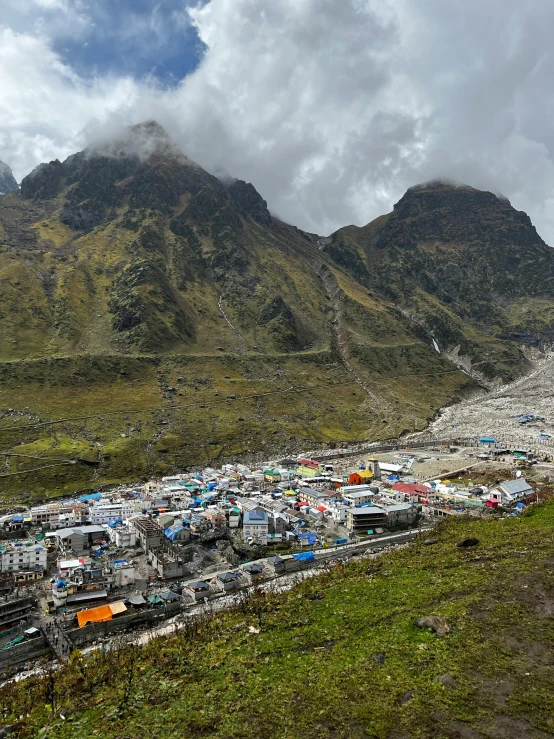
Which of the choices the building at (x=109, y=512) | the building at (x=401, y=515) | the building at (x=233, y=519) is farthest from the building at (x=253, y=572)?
the building at (x=109, y=512)

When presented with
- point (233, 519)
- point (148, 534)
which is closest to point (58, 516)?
point (148, 534)

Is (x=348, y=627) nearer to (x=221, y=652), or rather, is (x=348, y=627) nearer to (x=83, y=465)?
(x=221, y=652)

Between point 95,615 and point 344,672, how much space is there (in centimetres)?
2477

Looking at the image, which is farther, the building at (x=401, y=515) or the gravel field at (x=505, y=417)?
the gravel field at (x=505, y=417)

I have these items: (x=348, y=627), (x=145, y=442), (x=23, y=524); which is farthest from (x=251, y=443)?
(x=348, y=627)

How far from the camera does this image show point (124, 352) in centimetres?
15212

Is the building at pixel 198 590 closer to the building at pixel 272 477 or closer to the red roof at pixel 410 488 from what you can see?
the red roof at pixel 410 488

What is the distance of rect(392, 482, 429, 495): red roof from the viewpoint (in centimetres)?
7100

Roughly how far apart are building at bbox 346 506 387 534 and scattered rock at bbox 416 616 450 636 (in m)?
33.2

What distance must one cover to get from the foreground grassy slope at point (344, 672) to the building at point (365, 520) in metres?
24.5

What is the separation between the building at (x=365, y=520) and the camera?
58.5m

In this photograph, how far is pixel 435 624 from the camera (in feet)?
80.9

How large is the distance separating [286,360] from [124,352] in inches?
2304

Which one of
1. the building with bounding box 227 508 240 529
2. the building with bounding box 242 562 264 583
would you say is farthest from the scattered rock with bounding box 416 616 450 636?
the building with bounding box 227 508 240 529
